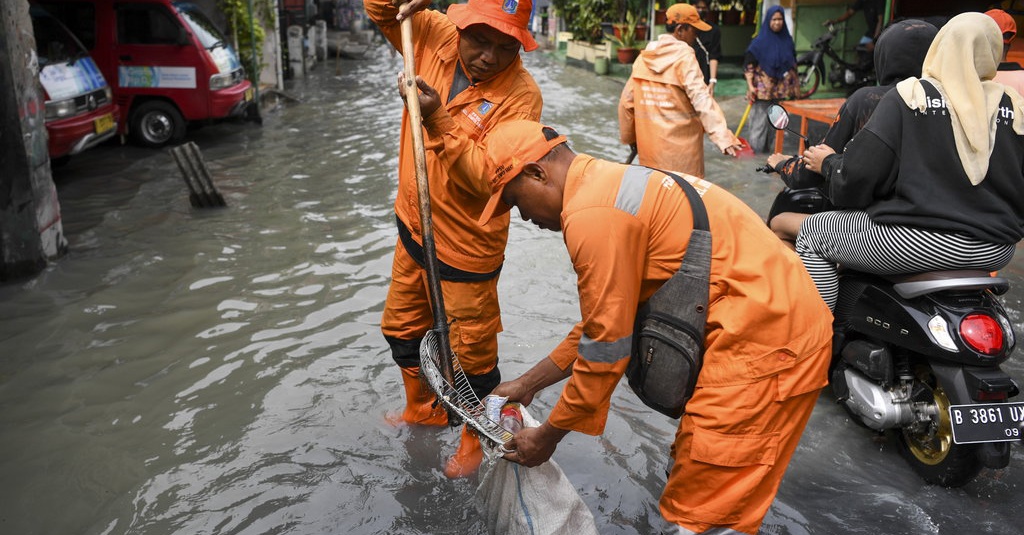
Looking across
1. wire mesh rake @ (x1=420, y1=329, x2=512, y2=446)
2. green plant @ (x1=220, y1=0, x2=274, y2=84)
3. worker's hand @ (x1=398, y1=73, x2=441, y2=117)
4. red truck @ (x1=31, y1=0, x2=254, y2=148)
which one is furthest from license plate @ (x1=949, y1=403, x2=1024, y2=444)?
green plant @ (x1=220, y1=0, x2=274, y2=84)

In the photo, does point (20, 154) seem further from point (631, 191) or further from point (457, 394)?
point (631, 191)

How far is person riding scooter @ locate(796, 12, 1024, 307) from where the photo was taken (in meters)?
3.14

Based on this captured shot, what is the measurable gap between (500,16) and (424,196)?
2.34 feet

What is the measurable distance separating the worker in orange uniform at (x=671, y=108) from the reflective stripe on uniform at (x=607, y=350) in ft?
10.7

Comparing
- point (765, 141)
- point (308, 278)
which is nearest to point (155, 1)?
point (308, 278)

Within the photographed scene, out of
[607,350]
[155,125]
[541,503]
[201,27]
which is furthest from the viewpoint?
[201,27]

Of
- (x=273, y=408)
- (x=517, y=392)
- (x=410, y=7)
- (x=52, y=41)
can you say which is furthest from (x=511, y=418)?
(x=52, y=41)

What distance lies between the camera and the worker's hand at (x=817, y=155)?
12.5ft

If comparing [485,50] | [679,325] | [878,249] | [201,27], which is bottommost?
[878,249]

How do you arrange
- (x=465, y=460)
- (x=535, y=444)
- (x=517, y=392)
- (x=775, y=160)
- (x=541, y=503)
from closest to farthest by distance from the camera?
(x=535, y=444), (x=541, y=503), (x=517, y=392), (x=465, y=460), (x=775, y=160)

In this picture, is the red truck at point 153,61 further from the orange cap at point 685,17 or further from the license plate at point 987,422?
the license plate at point 987,422

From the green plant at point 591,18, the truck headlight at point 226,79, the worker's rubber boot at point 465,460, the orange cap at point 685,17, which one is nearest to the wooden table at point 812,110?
the orange cap at point 685,17

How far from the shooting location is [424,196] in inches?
122

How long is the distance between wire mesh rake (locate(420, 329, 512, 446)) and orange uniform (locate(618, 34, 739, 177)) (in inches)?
103
